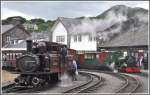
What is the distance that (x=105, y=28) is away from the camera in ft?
127

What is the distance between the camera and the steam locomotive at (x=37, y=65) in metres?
18.5

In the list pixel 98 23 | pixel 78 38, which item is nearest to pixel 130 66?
pixel 98 23

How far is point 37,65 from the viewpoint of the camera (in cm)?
1850

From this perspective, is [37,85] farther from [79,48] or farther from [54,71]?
[79,48]

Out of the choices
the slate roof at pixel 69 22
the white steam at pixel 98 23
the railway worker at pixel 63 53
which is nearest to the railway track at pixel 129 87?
the railway worker at pixel 63 53

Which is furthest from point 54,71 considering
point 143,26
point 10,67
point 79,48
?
point 79,48

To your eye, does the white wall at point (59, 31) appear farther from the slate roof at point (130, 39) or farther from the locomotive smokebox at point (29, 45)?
the locomotive smokebox at point (29, 45)

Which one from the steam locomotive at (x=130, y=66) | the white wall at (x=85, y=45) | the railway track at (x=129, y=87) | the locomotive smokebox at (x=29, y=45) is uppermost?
the white wall at (x=85, y=45)

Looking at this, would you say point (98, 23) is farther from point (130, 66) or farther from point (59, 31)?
point (59, 31)

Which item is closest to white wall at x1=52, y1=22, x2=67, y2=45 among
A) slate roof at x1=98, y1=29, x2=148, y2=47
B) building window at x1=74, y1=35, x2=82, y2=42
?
building window at x1=74, y1=35, x2=82, y2=42

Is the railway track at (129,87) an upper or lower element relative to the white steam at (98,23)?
lower

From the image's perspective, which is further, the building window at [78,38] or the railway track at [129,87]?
the building window at [78,38]

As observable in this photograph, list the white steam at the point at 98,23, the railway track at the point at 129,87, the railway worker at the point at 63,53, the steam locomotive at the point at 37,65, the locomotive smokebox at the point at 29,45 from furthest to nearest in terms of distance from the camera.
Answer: the white steam at the point at 98,23, the railway worker at the point at 63,53, the locomotive smokebox at the point at 29,45, the steam locomotive at the point at 37,65, the railway track at the point at 129,87

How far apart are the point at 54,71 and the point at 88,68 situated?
54.5 ft
